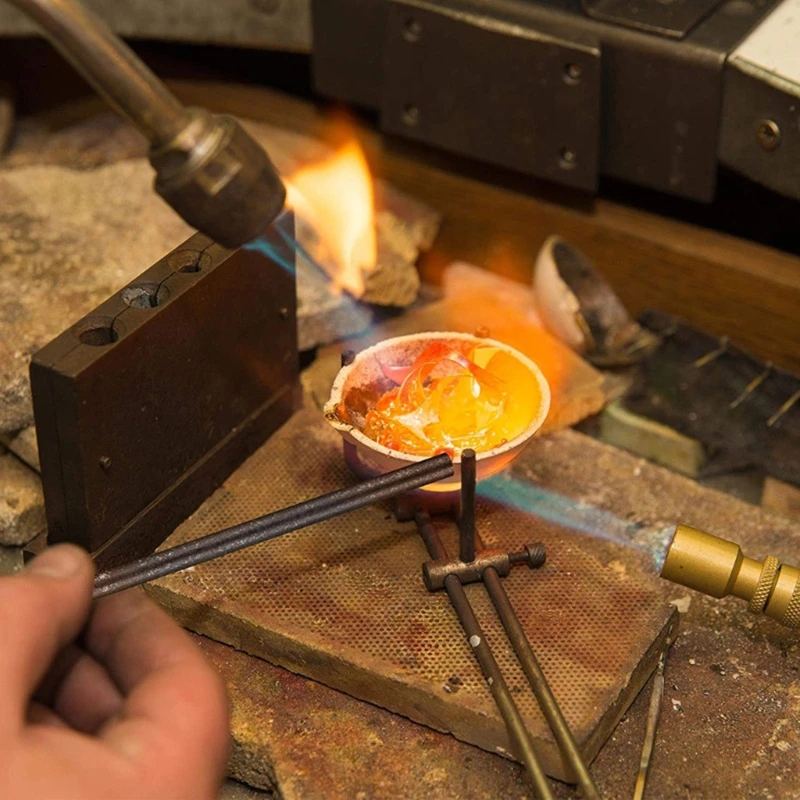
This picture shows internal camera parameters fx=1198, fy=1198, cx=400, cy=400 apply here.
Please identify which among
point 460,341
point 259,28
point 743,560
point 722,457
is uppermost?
point 259,28

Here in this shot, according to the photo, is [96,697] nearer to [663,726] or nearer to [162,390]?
[162,390]

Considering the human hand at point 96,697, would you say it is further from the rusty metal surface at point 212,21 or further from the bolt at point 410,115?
the rusty metal surface at point 212,21

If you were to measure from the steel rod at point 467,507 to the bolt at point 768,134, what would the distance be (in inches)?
44.9

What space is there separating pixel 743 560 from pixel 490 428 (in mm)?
511

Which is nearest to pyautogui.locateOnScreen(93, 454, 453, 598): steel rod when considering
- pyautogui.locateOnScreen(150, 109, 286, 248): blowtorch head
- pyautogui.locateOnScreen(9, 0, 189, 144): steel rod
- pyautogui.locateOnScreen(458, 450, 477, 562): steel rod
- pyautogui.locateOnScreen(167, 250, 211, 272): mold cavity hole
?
pyautogui.locateOnScreen(458, 450, 477, 562): steel rod

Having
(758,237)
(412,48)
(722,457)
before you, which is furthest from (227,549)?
(758,237)

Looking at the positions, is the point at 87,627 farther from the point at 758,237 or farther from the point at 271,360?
the point at 758,237

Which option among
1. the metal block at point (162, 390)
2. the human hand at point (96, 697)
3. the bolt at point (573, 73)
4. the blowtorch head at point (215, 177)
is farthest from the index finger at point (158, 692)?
the bolt at point (573, 73)

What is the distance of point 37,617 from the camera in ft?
5.04

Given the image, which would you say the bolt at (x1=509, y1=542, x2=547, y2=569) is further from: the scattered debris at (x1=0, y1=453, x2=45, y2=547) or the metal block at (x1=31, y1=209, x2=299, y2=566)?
the scattered debris at (x1=0, y1=453, x2=45, y2=547)

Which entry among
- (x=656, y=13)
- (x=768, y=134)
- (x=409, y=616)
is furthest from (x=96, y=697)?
(x=656, y=13)

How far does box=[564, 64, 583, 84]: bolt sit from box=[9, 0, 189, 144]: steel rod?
1655 mm

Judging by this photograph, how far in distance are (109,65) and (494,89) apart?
182 centimetres

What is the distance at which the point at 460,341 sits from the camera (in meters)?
2.40
